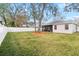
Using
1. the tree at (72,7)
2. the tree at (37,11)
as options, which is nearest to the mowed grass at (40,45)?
the tree at (37,11)

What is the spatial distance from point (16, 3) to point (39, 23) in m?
0.34

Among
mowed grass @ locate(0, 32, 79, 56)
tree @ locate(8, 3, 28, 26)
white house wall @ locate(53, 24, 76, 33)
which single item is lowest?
mowed grass @ locate(0, 32, 79, 56)

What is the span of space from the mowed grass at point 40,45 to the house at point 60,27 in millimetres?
46

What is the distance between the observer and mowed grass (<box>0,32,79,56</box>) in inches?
96.7

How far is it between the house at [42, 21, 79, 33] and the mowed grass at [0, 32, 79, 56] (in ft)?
0.15

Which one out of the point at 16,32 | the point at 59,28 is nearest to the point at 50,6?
the point at 59,28

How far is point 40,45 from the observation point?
2475 mm

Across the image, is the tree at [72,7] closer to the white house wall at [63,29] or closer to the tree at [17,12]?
the white house wall at [63,29]

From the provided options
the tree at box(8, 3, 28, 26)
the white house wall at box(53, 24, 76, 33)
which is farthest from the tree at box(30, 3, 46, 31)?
the white house wall at box(53, 24, 76, 33)

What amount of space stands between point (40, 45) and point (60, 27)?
1.00ft

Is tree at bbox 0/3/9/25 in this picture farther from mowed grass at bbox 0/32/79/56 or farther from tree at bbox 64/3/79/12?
tree at bbox 64/3/79/12

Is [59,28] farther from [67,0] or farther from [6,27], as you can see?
[6,27]

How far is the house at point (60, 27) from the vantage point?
2.50 metres

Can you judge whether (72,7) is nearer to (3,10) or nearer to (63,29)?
(63,29)
